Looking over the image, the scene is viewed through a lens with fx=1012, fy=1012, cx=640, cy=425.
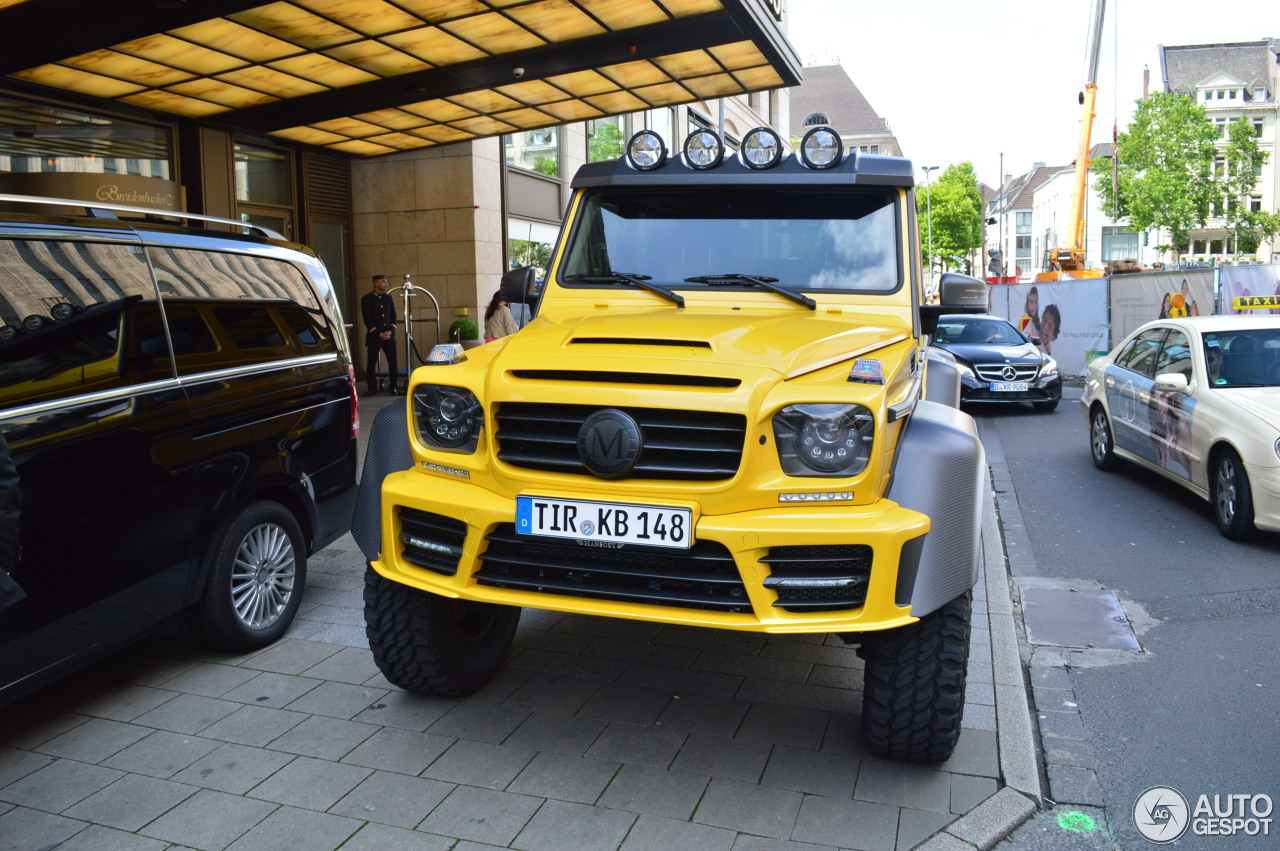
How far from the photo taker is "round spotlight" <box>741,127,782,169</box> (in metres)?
4.48

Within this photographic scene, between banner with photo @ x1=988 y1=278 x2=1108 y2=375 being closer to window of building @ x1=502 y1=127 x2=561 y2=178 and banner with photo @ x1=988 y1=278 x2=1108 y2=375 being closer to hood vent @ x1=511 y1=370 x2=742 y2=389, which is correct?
window of building @ x1=502 y1=127 x2=561 y2=178

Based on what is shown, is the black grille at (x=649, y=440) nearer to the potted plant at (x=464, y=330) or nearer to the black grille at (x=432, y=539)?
the black grille at (x=432, y=539)

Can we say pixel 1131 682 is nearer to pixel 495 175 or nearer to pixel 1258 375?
pixel 1258 375

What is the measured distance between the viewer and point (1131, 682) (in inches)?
182

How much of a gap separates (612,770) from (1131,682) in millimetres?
2537

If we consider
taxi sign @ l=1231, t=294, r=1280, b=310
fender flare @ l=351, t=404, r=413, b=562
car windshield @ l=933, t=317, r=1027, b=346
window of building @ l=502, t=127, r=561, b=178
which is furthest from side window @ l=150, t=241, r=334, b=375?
taxi sign @ l=1231, t=294, r=1280, b=310

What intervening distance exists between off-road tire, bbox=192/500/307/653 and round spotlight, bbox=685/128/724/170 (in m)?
2.59

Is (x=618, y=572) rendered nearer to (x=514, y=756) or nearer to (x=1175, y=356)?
(x=514, y=756)

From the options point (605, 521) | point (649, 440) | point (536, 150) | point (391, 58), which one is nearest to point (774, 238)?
point (649, 440)

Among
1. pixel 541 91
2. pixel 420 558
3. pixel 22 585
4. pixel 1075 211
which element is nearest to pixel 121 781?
pixel 22 585

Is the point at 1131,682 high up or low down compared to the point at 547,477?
down

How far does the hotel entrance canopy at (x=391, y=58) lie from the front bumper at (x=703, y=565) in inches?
294

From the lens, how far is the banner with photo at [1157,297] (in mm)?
17500

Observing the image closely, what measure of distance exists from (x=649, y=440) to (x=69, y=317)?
2.28 m
